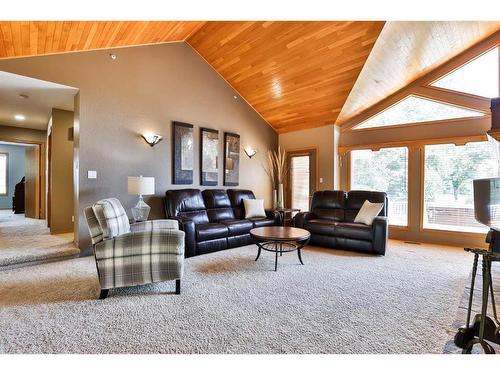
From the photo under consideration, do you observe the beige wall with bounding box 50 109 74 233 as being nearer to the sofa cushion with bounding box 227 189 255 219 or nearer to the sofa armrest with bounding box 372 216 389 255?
the sofa cushion with bounding box 227 189 255 219

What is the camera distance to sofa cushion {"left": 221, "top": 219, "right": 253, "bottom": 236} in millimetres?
4391

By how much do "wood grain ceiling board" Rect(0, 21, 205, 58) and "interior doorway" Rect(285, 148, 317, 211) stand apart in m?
3.58

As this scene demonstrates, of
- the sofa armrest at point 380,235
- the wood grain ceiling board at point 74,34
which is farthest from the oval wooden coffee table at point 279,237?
the wood grain ceiling board at point 74,34

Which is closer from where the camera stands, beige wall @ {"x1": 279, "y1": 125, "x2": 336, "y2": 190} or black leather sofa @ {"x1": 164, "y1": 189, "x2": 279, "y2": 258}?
black leather sofa @ {"x1": 164, "y1": 189, "x2": 279, "y2": 258}

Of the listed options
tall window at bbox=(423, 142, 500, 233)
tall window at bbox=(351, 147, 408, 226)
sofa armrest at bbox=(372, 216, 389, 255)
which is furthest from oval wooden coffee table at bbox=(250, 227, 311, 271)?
tall window at bbox=(423, 142, 500, 233)

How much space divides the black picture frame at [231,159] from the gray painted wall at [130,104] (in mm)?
292

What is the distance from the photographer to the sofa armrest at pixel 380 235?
12.8ft

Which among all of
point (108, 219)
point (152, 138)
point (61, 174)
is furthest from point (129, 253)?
point (61, 174)

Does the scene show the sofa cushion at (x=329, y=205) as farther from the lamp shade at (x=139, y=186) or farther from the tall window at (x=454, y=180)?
the lamp shade at (x=139, y=186)

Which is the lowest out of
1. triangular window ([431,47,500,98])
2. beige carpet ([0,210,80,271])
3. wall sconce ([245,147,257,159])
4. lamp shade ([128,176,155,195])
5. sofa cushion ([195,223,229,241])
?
beige carpet ([0,210,80,271])
